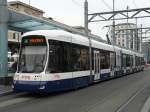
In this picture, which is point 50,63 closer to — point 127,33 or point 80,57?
point 80,57

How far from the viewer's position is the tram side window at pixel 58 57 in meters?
17.3

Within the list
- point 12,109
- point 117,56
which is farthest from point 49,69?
point 117,56

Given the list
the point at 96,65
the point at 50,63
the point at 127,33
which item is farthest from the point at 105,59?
the point at 127,33

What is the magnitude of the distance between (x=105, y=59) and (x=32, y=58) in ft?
38.7

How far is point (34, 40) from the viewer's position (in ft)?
57.3

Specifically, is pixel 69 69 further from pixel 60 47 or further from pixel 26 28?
pixel 26 28

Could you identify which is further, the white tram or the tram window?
the tram window

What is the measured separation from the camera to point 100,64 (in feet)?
85.9

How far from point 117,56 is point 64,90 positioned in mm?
15143

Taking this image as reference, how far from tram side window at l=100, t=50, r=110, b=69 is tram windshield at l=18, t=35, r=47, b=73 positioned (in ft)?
32.5

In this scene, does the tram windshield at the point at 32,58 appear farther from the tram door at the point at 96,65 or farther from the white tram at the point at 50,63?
the tram door at the point at 96,65

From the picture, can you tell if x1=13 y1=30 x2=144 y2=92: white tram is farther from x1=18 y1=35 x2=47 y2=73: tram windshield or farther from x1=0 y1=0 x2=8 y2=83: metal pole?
x1=0 y1=0 x2=8 y2=83: metal pole

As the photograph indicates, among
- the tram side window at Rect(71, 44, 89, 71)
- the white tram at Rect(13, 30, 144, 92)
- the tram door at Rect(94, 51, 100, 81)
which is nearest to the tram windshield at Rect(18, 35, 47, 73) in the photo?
the white tram at Rect(13, 30, 144, 92)

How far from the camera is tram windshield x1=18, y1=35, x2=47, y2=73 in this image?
16984mm
